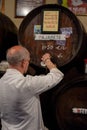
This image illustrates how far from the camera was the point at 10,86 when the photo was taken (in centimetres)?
186

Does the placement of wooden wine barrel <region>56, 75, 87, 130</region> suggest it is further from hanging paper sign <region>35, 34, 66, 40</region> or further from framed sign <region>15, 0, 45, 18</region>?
framed sign <region>15, 0, 45, 18</region>

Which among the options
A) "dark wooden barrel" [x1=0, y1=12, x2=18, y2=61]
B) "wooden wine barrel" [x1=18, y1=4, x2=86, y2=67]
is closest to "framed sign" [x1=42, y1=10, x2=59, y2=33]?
"wooden wine barrel" [x1=18, y1=4, x2=86, y2=67]

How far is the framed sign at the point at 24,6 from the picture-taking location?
2.77m

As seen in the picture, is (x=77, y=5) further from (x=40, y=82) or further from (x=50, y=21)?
(x=40, y=82)

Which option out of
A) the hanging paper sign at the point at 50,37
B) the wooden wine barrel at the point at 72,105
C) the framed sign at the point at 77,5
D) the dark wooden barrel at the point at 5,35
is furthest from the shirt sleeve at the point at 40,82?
the framed sign at the point at 77,5

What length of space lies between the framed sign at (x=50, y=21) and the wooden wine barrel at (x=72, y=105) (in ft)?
1.45

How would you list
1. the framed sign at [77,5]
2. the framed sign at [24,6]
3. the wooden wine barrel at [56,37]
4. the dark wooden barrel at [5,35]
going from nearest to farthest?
1. the wooden wine barrel at [56,37]
2. the dark wooden barrel at [5,35]
3. the framed sign at [77,5]
4. the framed sign at [24,6]

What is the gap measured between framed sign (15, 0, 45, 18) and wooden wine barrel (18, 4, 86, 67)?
523 millimetres

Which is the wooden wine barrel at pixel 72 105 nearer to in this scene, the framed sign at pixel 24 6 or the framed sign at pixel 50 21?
the framed sign at pixel 50 21

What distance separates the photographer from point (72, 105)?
2.06 meters

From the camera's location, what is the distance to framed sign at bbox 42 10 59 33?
218 cm

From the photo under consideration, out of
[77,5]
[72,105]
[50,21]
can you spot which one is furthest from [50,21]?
[72,105]

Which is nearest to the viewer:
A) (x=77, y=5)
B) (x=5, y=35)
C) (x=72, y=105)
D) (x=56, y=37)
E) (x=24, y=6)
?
(x=72, y=105)

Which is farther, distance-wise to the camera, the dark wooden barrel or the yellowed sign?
the dark wooden barrel
